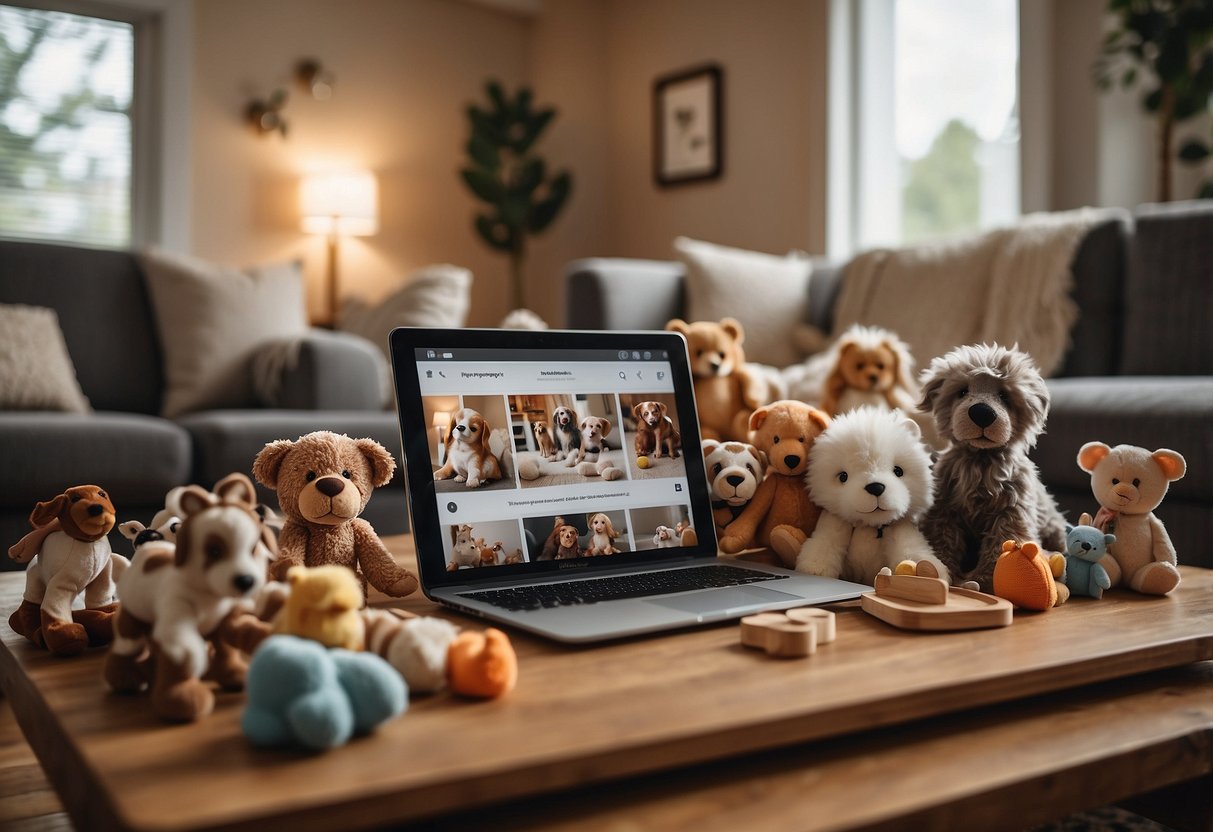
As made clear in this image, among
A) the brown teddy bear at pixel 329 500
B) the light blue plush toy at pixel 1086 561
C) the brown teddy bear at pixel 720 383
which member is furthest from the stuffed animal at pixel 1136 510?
the brown teddy bear at pixel 329 500

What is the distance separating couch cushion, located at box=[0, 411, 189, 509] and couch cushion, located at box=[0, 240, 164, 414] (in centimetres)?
46

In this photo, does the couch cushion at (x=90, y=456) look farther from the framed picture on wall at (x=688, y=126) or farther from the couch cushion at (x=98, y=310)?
the framed picture on wall at (x=688, y=126)

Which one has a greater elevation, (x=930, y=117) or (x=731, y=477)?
(x=930, y=117)

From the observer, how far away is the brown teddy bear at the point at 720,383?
1.35 m

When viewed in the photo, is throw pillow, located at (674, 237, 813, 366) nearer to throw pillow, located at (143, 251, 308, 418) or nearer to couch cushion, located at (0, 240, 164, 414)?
throw pillow, located at (143, 251, 308, 418)

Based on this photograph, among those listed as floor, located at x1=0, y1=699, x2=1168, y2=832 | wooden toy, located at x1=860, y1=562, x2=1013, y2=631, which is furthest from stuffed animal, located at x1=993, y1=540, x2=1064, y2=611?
floor, located at x1=0, y1=699, x2=1168, y2=832

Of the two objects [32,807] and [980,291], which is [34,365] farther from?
[980,291]

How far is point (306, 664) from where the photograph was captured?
0.50m

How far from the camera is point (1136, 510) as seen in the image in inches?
35.6

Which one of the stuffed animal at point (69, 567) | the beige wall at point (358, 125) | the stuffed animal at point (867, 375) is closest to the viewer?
the stuffed animal at point (69, 567)

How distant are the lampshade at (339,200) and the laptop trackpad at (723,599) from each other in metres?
3.48

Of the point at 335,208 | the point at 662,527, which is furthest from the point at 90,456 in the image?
the point at 335,208

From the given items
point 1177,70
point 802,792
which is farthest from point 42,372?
point 1177,70

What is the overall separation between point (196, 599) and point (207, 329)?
225 centimetres
